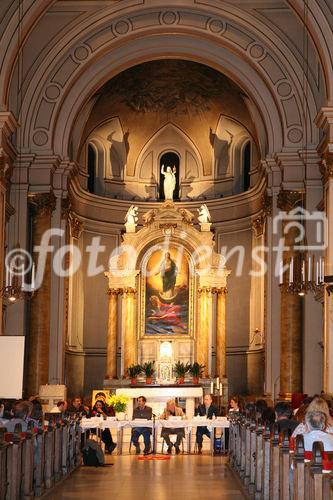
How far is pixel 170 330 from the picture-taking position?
28.8 m

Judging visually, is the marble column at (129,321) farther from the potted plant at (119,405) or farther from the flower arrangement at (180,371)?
the potted plant at (119,405)

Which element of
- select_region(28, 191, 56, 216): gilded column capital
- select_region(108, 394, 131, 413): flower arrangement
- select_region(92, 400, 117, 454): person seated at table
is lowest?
select_region(92, 400, 117, 454): person seated at table

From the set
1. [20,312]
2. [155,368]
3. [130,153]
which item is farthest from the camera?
[130,153]

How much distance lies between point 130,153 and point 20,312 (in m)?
9.39

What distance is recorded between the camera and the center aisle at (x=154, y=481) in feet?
38.9

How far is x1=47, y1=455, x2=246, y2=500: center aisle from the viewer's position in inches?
467

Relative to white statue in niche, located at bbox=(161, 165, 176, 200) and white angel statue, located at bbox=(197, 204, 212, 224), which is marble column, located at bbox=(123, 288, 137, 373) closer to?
white angel statue, located at bbox=(197, 204, 212, 224)

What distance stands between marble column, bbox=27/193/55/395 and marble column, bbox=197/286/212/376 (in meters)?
5.46

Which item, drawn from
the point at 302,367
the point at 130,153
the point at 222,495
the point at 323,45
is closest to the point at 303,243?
the point at 302,367

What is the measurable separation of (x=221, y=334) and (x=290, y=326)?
4390 mm

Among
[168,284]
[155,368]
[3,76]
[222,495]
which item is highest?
[3,76]

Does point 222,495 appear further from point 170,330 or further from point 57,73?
point 170,330

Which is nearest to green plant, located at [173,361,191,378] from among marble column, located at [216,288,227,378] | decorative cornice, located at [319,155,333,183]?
marble column, located at [216,288,227,378]

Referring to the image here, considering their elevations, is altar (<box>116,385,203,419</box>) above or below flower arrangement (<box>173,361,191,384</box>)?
below
